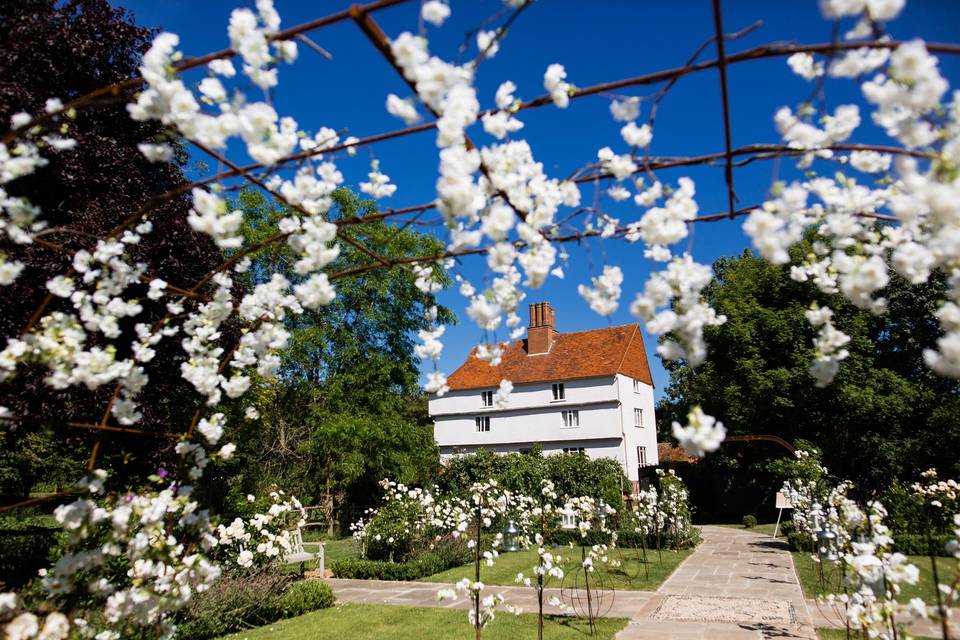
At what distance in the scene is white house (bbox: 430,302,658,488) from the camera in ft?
81.9

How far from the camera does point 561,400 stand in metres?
25.9

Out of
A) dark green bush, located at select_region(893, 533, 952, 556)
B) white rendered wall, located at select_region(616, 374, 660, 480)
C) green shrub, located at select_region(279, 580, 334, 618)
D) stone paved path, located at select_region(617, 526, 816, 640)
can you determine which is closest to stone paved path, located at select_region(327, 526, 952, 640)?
stone paved path, located at select_region(617, 526, 816, 640)

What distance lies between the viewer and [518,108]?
2.08 m

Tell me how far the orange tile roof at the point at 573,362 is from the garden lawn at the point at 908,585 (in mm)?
14079

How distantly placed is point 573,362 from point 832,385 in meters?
10.5

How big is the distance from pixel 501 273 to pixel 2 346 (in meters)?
5.52

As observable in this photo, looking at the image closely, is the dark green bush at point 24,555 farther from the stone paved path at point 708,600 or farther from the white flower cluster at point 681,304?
the white flower cluster at point 681,304

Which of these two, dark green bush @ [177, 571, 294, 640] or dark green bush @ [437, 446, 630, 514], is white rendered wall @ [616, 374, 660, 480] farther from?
dark green bush @ [177, 571, 294, 640]

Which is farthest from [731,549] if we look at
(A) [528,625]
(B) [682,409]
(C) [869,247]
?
(C) [869,247]

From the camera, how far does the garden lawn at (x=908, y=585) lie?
8.02 meters

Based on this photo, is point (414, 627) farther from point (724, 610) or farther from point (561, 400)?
point (561, 400)

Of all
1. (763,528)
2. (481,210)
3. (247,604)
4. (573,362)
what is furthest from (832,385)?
(481,210)

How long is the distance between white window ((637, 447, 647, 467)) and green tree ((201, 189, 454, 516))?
9.46 m

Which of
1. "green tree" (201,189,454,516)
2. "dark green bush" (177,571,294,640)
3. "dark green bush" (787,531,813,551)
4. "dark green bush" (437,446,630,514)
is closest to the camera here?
"dark green bush" (177,571,294,640)
